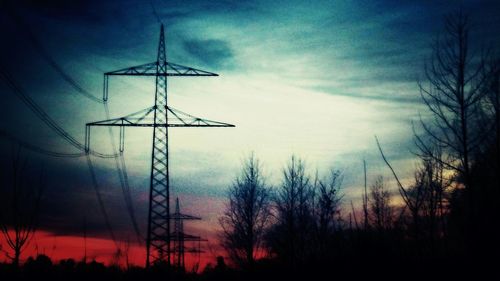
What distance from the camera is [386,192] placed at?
144 feet

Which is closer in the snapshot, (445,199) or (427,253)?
(427,253)

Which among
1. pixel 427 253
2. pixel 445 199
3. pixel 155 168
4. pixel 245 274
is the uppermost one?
pixel 155 168

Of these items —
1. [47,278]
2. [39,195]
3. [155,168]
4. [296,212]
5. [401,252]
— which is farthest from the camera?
[296,212]

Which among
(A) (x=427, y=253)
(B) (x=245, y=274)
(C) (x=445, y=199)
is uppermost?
(C) (x=445, y=199)

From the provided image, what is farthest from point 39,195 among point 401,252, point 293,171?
point 293,171

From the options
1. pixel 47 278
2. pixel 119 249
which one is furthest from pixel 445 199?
pixel 47 278

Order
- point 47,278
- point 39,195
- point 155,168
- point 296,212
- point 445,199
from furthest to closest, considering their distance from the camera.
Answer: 1. point 296,212
2. point 445,199
3. point 155,168
4. point 39,195
5. point 47,278

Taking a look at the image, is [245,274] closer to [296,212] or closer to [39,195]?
[39,195]

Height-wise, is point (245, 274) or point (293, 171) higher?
point (293, 171)

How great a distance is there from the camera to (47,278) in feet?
47.8

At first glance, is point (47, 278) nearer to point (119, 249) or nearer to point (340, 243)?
point (119, 249)

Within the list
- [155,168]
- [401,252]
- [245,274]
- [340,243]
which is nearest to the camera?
[401,252]

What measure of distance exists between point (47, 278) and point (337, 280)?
30.4ft

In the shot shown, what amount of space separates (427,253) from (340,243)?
9.02ft
